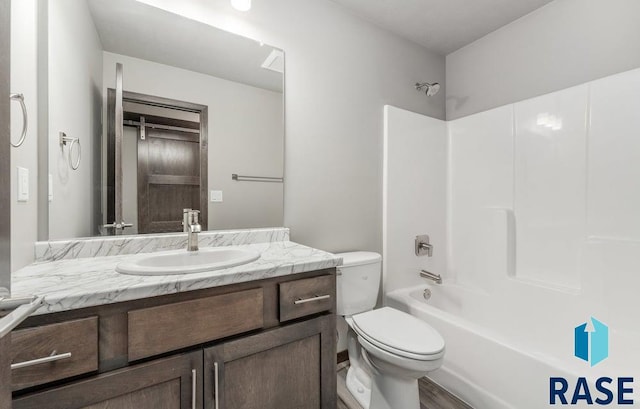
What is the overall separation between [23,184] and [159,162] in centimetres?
48

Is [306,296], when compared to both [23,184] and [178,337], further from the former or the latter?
[23,184]

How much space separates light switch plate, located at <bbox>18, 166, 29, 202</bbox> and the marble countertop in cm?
25

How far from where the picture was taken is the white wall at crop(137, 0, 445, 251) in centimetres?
164

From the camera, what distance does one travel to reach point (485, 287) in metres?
2.06

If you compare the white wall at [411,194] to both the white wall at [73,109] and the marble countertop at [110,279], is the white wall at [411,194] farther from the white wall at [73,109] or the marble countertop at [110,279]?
the white wall at [73,109]

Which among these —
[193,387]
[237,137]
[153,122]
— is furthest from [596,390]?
[153,122]

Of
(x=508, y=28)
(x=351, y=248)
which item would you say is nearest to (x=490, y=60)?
(x=508, y=28)

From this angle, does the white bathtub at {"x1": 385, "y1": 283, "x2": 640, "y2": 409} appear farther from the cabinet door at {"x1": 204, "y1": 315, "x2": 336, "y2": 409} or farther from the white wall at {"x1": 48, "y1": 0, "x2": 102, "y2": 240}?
the white wall at {"x1": 48, "y1": 0, "x2": 102, "y2": 240}

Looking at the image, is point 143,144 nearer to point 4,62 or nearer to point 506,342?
point 4,62

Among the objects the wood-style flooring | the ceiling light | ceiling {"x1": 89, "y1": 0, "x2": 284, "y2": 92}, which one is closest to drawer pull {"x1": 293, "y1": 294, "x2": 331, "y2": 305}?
the wood-style flooring

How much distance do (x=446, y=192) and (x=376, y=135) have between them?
870 mm

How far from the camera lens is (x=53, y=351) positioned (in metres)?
0.67

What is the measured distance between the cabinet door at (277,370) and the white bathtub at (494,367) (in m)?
0.84

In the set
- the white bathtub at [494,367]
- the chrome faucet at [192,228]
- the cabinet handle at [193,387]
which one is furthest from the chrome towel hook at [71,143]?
the white bathtub at [494,367]
